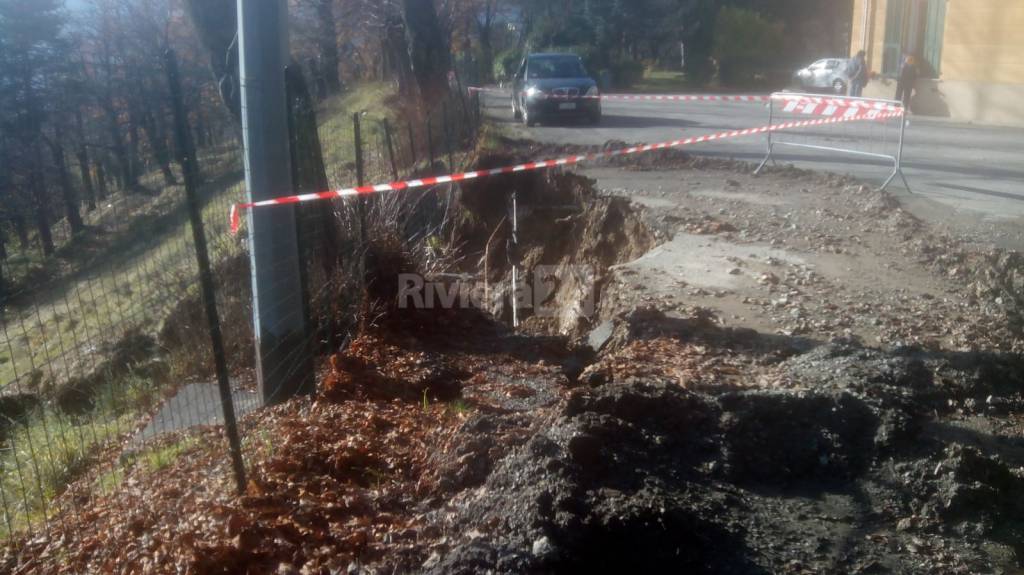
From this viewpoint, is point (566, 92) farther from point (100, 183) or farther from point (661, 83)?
point (661, 83)

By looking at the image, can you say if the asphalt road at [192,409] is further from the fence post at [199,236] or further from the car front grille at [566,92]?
the car front grille at [566,92]

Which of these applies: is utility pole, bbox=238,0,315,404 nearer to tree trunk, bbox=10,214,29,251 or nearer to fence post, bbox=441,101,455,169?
tree trunk, bbox=10,214,29,251

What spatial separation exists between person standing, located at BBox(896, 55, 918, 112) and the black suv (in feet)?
27.2

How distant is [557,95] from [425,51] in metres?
3.71

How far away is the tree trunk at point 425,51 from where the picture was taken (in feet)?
66.6

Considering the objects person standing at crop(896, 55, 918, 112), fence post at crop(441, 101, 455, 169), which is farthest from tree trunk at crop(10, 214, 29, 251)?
person standing at crop(896, 55, 918, 112)

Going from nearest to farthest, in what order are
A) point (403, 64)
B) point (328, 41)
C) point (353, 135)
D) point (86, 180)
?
point (86, 180) → point (353, 135) → point (403, 64) → point (328, 41)

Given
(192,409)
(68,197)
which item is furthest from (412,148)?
(68,197)

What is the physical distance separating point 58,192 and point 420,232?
14.7 ft

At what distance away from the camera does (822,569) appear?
148 inches

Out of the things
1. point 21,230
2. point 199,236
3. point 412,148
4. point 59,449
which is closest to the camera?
point 199,236

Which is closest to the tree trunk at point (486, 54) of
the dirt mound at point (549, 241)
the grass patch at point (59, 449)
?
the dirt mound at point (549, 241)

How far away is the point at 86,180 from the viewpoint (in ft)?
20.1

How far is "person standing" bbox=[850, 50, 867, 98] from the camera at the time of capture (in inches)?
1064
